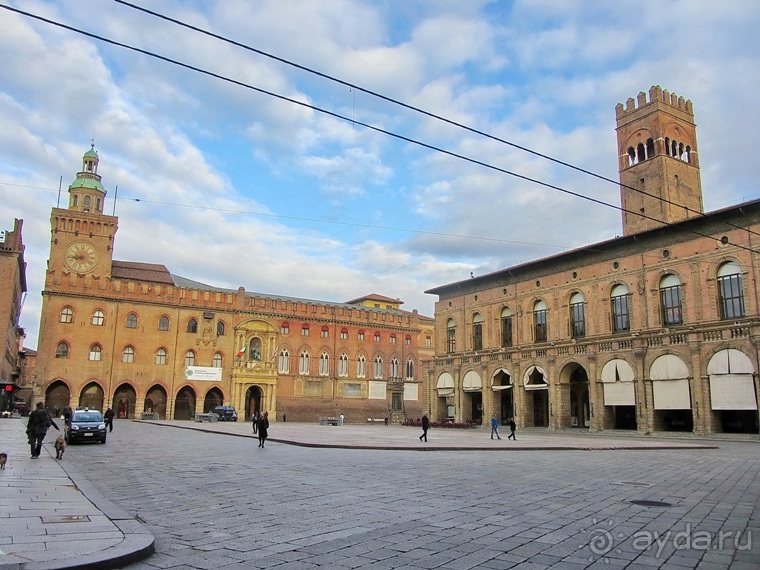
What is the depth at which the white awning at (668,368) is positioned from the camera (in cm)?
3322

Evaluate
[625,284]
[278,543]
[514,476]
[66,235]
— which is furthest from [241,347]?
[278,543]

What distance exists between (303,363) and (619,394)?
112 feet

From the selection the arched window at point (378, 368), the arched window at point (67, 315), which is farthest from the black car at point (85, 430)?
the arched window at point (378, 368)

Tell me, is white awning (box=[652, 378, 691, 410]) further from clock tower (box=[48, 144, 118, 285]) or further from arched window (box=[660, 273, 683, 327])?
clock tower (box=[48, 144, 118, 285])

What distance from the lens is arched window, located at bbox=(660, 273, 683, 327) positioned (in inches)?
1378

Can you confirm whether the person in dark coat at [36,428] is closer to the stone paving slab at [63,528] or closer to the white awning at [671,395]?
the stone paving slab at [63,528]

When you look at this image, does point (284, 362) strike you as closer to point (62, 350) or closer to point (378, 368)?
→ point (378, 368)

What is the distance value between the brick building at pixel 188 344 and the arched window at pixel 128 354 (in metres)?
0.09

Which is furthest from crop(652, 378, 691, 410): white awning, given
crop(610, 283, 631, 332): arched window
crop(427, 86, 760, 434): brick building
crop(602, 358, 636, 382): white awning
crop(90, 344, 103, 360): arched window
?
crop(90, 344, 103, 360): arched window

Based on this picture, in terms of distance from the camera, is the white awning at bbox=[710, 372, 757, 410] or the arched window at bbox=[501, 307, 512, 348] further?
the arched window at bbox=[501, 307, 512, 348]

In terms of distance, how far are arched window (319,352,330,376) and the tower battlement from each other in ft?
121

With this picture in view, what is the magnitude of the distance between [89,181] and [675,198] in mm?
52950

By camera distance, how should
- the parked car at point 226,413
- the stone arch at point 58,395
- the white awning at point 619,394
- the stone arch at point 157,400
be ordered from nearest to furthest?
the white awning at point 619,394, the stone arch at point 58,395, the parked car at point 226,413, the stone arch at point 157,400

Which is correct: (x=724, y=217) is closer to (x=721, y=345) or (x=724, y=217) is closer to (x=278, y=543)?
(x=721, y=345)
